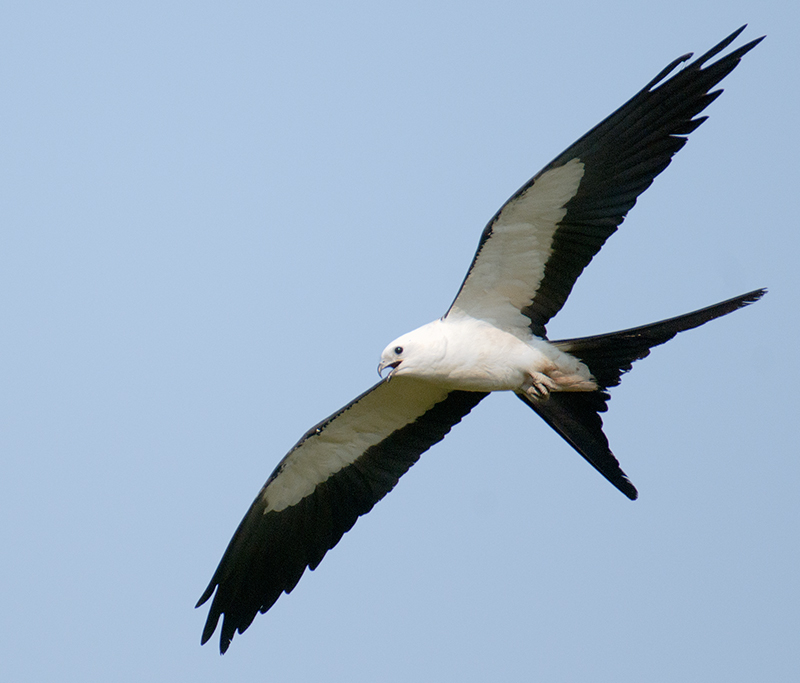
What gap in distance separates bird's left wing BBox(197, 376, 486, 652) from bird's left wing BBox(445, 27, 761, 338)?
3.09 feet

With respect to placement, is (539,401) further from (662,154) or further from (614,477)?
(662,154)

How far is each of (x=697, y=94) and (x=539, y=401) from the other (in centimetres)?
233

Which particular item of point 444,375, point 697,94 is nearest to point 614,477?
point 444,375

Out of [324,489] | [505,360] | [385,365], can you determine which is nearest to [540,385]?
[505,360]

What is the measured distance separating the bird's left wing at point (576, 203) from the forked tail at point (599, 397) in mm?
462

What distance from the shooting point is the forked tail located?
6.84 metres

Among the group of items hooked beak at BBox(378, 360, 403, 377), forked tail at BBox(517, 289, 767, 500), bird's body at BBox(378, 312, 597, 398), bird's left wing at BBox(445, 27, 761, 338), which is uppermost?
bird's left wing at BBox(445, 27, 761, 338)

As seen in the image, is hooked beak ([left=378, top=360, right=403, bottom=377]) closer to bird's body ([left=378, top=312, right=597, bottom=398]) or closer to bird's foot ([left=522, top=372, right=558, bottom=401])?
bird's body ([left=378, top=312, right=597, bottom=398])

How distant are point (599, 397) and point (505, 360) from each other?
0.72 metres

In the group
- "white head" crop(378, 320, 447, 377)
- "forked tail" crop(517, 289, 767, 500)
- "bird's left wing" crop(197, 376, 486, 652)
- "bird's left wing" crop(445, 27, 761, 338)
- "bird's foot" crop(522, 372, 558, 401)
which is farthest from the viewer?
"bird's left wing" crop(197, 376, 486, 652)

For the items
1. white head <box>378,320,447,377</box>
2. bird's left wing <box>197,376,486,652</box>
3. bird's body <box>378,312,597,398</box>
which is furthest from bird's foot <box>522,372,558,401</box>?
bird's left wing <box>197,376,486,652</box>

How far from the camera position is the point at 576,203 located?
6898 millimetres

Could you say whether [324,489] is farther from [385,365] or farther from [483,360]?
[483,360]

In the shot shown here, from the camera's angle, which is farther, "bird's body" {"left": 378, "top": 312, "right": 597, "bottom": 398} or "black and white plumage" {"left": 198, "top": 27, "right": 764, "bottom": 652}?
"bird's body" {"left": 378, "top": 312, "right": 597, "bottom": 398}
